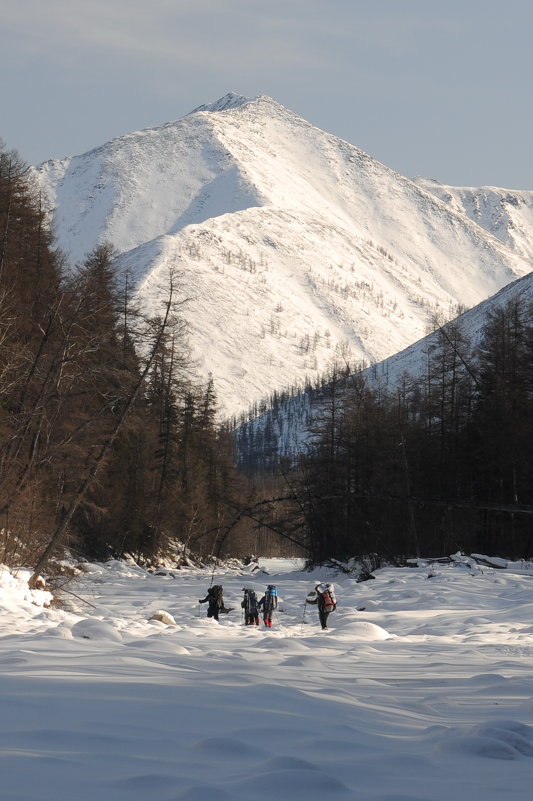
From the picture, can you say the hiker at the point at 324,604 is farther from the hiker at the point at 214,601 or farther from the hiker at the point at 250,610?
the hiker at the point at 214,601

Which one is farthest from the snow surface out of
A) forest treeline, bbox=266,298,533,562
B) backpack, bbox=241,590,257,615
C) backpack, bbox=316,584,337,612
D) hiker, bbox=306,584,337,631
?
forest treeline, bbox=266,298,533,562

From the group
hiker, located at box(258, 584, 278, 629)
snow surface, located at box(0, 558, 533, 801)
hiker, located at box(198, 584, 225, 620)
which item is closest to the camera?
snow surface, located at box(0, 558, 533, 801)

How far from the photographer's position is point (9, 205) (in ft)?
105

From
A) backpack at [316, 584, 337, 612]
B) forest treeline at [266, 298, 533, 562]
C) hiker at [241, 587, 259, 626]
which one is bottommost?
hiker at [241, 587, 259, 626]

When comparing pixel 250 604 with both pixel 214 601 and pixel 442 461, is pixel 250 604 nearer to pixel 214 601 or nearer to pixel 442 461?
pixel 214 601

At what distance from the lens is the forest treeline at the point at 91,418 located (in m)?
20.9

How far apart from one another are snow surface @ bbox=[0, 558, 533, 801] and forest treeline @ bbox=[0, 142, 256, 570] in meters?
6.10

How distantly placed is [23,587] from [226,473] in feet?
154

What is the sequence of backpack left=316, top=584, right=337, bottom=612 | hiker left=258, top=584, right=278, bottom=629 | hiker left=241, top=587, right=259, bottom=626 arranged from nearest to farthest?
backpack left=316, top=584, right=337, bottom=612 < hiker left=241, top=587, right=259, bottom=626 < hiker left=258, top=584, right=278, bottom=629

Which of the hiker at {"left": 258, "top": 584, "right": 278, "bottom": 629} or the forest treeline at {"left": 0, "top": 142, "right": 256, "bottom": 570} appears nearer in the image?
the forest treeline at {"left": 0, "top": 142, "right": 256, "bottom": 570}

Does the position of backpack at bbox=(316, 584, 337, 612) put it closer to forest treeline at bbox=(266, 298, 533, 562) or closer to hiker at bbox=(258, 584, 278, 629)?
hiker at bbox=(258, 584, 278, 629)

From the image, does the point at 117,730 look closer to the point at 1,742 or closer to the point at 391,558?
the point at 1,742

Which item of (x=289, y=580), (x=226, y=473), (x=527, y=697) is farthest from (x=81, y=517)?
(x=527, y=697)

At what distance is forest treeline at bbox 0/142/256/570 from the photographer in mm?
20922
